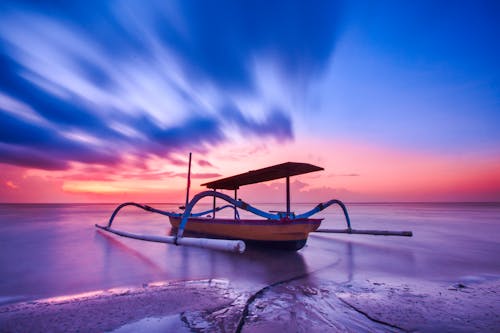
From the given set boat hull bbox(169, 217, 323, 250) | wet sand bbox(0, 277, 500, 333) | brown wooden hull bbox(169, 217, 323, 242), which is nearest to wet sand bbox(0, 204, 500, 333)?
wet sand bbox(0, 277, 500, 333)

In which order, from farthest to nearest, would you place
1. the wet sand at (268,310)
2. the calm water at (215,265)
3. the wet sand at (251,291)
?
the calm water at (215,265) → the wet sand at (251,291) → the wet sand at (268,310)

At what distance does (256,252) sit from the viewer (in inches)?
410

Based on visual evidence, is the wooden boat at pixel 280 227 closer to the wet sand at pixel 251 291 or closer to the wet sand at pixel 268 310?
the wet sand at pixel 251 291

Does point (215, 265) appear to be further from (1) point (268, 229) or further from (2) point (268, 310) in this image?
(2) point (268, 310)

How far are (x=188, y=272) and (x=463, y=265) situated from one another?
388 inches

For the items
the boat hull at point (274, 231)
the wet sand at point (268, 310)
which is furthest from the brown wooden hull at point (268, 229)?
the wet sand at point (268, 310)

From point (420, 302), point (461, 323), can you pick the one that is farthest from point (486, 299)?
point (461, 323)

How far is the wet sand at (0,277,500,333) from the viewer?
12.4 feet

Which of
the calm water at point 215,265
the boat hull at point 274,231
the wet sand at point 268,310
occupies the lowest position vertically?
the calm water at point 215,265

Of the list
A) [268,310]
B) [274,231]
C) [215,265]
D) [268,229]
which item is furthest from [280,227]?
[268,310]

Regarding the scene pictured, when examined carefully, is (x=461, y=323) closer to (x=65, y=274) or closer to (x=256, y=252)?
(x=256, y=252)

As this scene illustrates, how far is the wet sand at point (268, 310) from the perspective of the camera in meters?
3.78

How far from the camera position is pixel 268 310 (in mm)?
4383

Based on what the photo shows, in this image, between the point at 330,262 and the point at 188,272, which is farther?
the point at 330,262
